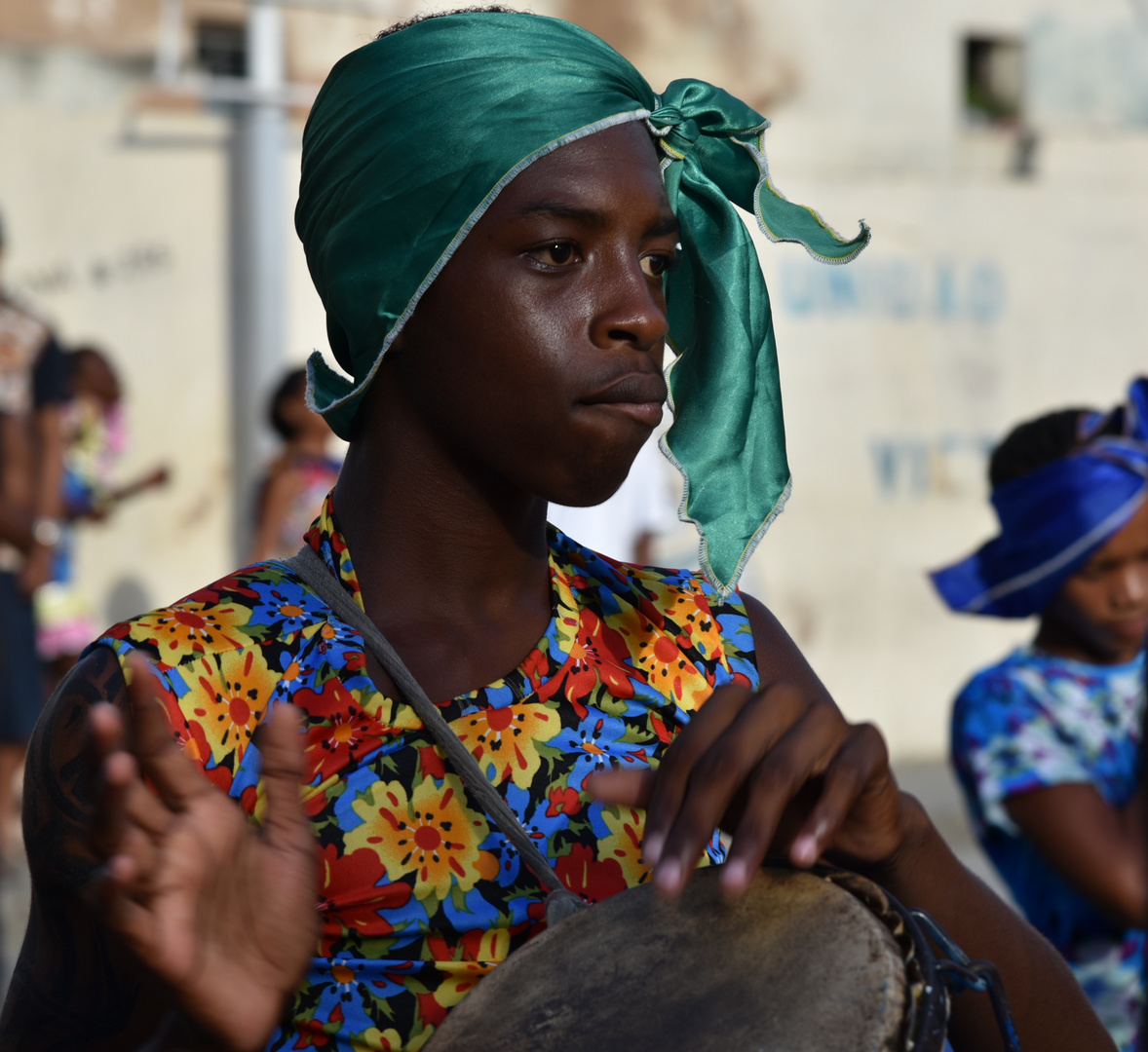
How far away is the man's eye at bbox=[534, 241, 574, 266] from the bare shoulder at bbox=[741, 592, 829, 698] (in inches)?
19.5

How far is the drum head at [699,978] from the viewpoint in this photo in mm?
1394

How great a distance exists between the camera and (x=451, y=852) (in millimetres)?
1654

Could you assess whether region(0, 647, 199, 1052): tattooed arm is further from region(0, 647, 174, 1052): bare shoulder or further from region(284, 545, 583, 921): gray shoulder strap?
region(284, 545, 583, 921): gray shoulder strap

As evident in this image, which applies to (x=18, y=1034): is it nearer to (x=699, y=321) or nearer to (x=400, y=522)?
(x=400, y=522)

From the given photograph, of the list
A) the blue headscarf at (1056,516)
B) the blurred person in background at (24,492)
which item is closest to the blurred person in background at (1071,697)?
the blue headscarf at (1056,516)

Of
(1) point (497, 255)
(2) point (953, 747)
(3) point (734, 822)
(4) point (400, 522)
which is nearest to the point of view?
(3) point (734, 822)

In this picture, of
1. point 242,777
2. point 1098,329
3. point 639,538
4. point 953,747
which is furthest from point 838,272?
point 242,777

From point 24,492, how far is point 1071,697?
4.20 m

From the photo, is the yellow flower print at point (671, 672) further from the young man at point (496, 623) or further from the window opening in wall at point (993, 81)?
the window opening in wall at point (993, 81)

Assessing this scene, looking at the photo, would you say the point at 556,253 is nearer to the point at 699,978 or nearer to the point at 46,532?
the point at 699,978

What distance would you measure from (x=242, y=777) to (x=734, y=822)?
50cm

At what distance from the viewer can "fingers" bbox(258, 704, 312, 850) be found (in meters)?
1.33

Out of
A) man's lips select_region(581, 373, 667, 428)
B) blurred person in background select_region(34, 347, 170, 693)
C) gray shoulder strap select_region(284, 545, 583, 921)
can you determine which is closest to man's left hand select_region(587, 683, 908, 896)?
gray shoulder strap select_region(284, 545, 583, 921)

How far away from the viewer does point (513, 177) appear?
1.71 metres
